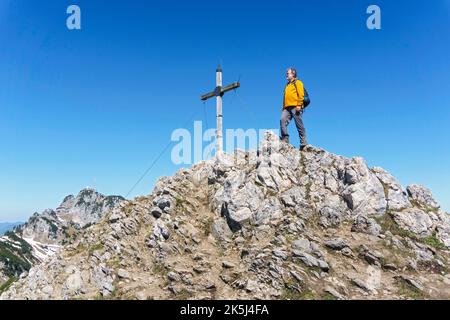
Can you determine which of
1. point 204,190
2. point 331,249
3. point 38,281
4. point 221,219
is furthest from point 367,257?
point 38,281

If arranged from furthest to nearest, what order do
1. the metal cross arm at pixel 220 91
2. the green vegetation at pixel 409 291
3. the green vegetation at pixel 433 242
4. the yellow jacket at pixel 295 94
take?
1. the metal cross arm at pixel 220 91
2. the yellow jacket at pixel 295 94
3. the green vegetation at pixel 433 242
4. the green vegetation at pixel 409 291

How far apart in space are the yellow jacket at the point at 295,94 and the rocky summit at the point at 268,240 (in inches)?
118

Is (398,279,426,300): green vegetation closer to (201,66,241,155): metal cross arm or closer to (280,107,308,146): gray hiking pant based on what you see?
(280,107,308,146): gray hiking pant

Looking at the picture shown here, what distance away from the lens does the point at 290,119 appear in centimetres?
2222

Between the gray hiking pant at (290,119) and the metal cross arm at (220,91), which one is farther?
the metal cross arm at (220,91)

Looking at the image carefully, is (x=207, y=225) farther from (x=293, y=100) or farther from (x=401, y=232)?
(x=401, y=232)

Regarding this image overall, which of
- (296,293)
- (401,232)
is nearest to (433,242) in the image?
(401,232)

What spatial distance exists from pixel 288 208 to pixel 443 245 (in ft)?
27.9

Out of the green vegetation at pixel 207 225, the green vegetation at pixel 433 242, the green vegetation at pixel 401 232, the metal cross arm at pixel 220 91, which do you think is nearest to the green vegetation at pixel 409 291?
the green vegetation at pixel 401 232

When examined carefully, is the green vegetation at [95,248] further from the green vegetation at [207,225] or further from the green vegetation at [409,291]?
the green vegetation at [409,291]

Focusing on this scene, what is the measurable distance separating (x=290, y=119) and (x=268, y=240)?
28.0 ft

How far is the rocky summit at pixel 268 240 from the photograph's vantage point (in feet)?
51.8

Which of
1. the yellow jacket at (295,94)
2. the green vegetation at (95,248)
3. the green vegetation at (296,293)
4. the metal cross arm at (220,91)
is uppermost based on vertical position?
the metal cross arm at (220,91)

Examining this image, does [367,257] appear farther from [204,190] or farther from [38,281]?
[38,281]
